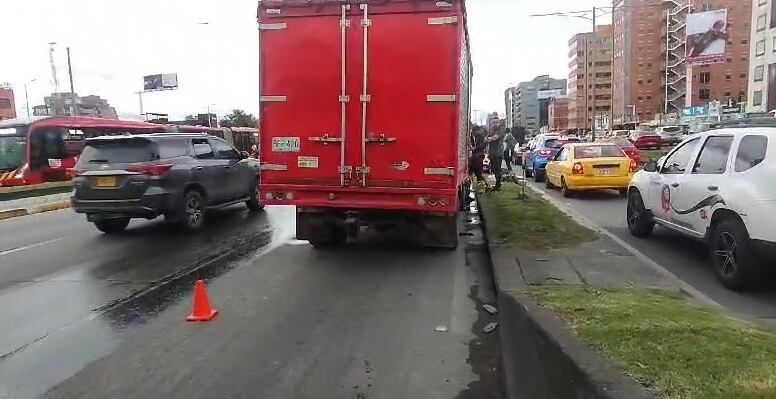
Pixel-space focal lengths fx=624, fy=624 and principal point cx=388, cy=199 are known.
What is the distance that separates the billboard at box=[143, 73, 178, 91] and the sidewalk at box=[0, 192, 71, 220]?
60.6 meters

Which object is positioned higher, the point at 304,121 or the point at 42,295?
the point at 304,121

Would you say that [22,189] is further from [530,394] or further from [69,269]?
[530,394]

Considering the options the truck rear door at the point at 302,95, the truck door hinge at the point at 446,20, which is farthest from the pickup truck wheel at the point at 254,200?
the truck door hinge at the point at 446,20

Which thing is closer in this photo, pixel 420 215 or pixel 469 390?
pixel 469 390

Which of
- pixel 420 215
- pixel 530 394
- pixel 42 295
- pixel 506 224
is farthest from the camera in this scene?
pixel 506 224

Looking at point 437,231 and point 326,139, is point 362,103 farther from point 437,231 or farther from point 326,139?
point 437,231

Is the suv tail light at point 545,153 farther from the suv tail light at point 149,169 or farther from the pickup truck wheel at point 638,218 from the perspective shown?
the suv tail light at point 149,169

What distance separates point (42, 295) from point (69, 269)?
1.42 meters

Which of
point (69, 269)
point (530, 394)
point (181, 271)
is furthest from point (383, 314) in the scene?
point (69, 269)

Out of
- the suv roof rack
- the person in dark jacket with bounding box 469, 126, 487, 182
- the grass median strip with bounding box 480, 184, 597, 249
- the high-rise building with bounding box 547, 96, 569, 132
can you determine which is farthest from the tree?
the suv roof rack

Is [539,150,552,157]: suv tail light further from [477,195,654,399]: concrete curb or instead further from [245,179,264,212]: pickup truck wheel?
[477,195,654,399]: concrete curb

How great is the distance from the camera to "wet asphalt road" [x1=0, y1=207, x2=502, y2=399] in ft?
14.1

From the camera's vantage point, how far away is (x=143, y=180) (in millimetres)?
10250

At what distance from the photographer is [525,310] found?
15.2 ft
